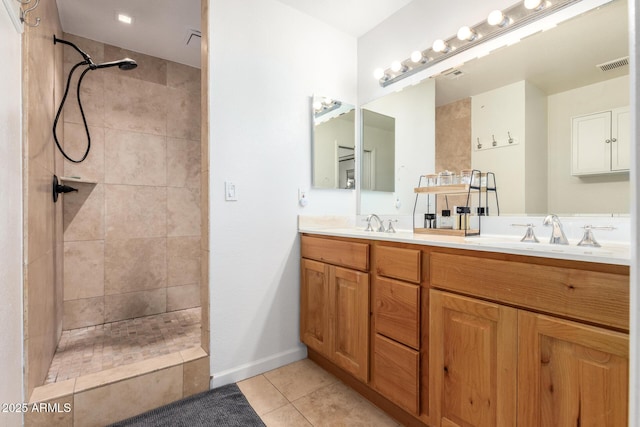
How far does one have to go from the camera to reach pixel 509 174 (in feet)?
5.38

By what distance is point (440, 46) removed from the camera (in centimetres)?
186

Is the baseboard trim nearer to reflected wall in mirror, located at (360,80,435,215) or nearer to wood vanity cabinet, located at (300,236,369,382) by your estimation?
wood vanity cabinet, located at (300,236,369,382)

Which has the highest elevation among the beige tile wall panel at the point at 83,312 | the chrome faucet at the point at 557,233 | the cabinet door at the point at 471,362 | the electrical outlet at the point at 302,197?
the electrical outlet at the point at 302,197

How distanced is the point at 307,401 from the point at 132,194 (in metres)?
2.13

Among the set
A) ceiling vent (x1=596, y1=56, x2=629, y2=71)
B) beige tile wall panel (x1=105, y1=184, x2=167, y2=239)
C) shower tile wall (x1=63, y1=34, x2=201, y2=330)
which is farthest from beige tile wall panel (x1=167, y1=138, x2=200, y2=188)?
ceiling vent (x1=596, y1=56, x2=629, y2=71)

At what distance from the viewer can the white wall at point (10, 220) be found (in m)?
1.03

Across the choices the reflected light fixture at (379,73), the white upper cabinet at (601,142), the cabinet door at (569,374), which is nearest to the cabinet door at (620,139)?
the white upper cabinet at (601,142)

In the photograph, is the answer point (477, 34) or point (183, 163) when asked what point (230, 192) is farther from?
point (477, 34)

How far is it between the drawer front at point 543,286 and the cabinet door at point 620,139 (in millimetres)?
700

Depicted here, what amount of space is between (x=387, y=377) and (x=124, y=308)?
2.21 metres

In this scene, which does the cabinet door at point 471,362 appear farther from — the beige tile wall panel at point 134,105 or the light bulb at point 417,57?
the beige tile wall panel at point 134,105

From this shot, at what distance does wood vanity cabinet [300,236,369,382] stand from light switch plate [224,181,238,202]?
21.3 inches

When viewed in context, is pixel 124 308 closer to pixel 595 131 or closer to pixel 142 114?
pixel 142 114

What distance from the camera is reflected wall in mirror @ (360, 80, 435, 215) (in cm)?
205
